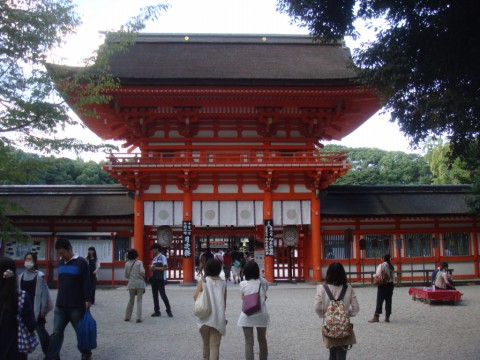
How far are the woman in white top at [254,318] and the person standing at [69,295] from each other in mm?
2255

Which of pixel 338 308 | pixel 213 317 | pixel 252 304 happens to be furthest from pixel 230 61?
pixel 338 308

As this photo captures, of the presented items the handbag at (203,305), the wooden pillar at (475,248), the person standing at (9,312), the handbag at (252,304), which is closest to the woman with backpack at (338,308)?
the handbag at (252,304)

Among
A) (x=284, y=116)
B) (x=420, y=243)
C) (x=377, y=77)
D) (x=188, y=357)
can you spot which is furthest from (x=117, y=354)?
(x=420, y=243)

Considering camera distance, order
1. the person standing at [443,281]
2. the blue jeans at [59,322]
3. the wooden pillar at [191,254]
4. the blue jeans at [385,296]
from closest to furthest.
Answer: the blue jeans at [59,322] → the blue jeans at [385,296] → the person standing at [443,281] → the wooden pillar at [191,254]

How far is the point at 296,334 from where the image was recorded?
390 inches

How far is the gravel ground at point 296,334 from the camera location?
321 inches

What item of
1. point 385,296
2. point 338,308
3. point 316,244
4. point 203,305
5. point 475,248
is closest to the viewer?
point 338,308

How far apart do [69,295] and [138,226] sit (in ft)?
43.3

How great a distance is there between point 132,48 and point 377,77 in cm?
1716

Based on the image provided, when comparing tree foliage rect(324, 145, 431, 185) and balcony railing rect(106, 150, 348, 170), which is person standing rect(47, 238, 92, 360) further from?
tree foliage rect(324, 145, 431, 185)

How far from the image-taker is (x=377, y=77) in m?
9.12

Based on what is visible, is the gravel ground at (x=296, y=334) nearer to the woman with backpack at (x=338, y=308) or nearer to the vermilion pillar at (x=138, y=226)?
the woman with backpack at (x=338, y=308)

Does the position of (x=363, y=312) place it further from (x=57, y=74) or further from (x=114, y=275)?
(x=114, y=275)

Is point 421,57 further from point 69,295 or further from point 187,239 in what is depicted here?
point 187,239
